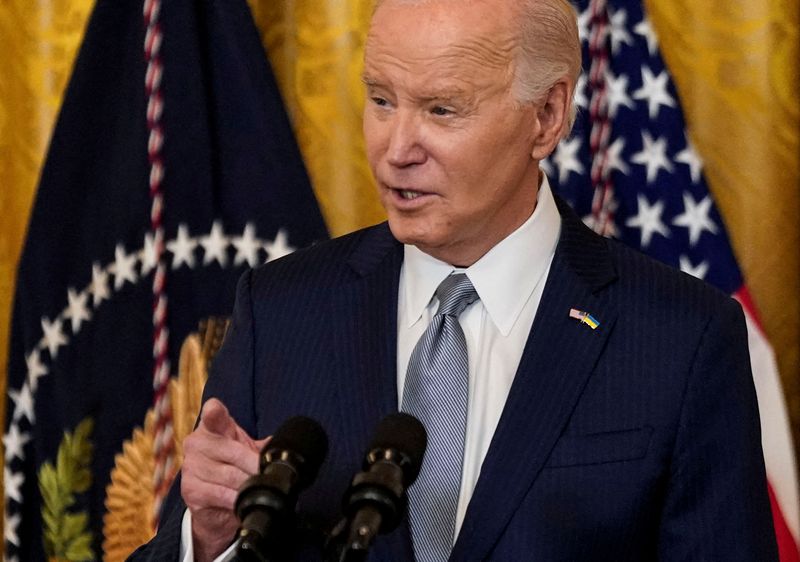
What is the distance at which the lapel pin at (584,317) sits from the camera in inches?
75.2

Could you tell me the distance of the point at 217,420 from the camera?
1.49 meters

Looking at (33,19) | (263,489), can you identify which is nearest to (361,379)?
(263,489)

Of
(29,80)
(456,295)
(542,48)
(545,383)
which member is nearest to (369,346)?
(456,295)

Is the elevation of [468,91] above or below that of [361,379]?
above

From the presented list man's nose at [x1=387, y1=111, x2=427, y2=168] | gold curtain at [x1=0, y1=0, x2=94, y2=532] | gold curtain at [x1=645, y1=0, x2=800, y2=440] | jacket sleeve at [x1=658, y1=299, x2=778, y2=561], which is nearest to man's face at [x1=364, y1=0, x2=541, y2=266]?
man's nose at [x1=387, y1=111, x2=427, y2=168]

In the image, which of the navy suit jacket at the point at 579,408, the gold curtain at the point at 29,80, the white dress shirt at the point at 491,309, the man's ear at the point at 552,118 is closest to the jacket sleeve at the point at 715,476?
the navy suit jacket at the point at 579,408

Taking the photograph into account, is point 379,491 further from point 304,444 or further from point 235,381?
point 235,381

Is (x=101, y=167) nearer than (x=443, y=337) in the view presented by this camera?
No

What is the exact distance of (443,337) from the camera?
1.91m

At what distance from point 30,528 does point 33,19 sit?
4.05 ft

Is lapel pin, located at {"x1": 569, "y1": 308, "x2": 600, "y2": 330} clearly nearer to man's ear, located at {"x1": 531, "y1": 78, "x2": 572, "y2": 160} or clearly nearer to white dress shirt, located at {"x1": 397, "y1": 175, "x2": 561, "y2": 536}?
white dress shirt, located at {"x1": 397, "y1": 175, "x2": 561, "y2": 536}

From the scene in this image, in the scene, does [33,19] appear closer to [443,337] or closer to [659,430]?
[443,337]

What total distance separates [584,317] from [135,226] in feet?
4.15

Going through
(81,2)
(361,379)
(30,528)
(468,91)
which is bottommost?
(30,528)
